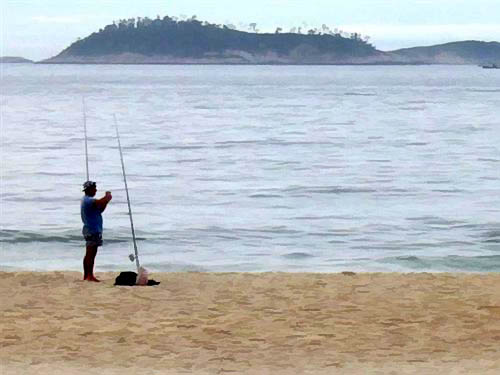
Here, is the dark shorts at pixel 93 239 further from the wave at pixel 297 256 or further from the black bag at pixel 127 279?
the wave at pixel 297 256

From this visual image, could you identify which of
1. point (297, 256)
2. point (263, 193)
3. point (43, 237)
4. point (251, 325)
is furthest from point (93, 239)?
point (263, 193)

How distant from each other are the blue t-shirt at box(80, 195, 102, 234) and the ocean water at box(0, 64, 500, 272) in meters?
4.90

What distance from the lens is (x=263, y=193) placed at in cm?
3155

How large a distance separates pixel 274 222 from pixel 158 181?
35.8 ft

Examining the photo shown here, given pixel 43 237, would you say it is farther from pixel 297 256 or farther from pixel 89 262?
pixel 89 262

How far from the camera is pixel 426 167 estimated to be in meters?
40.5

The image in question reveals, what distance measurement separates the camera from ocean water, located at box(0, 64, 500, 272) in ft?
64.9

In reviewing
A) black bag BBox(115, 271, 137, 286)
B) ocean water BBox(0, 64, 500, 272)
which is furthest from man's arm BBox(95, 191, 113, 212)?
ocean water BBox(0, 64, 500, 272)

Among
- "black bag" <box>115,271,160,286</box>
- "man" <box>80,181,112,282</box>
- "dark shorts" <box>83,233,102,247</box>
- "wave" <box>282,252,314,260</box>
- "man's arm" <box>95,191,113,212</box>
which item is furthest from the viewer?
"wave" <box>282,252,314,260</box>

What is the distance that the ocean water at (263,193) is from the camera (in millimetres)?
19781

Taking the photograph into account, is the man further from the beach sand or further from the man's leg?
the beach sand

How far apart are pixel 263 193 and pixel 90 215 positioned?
62.9ft

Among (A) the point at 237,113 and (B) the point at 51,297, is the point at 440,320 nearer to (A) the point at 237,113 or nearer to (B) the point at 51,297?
(B) the point at 51,297

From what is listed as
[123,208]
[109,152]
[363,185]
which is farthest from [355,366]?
[109,152]
